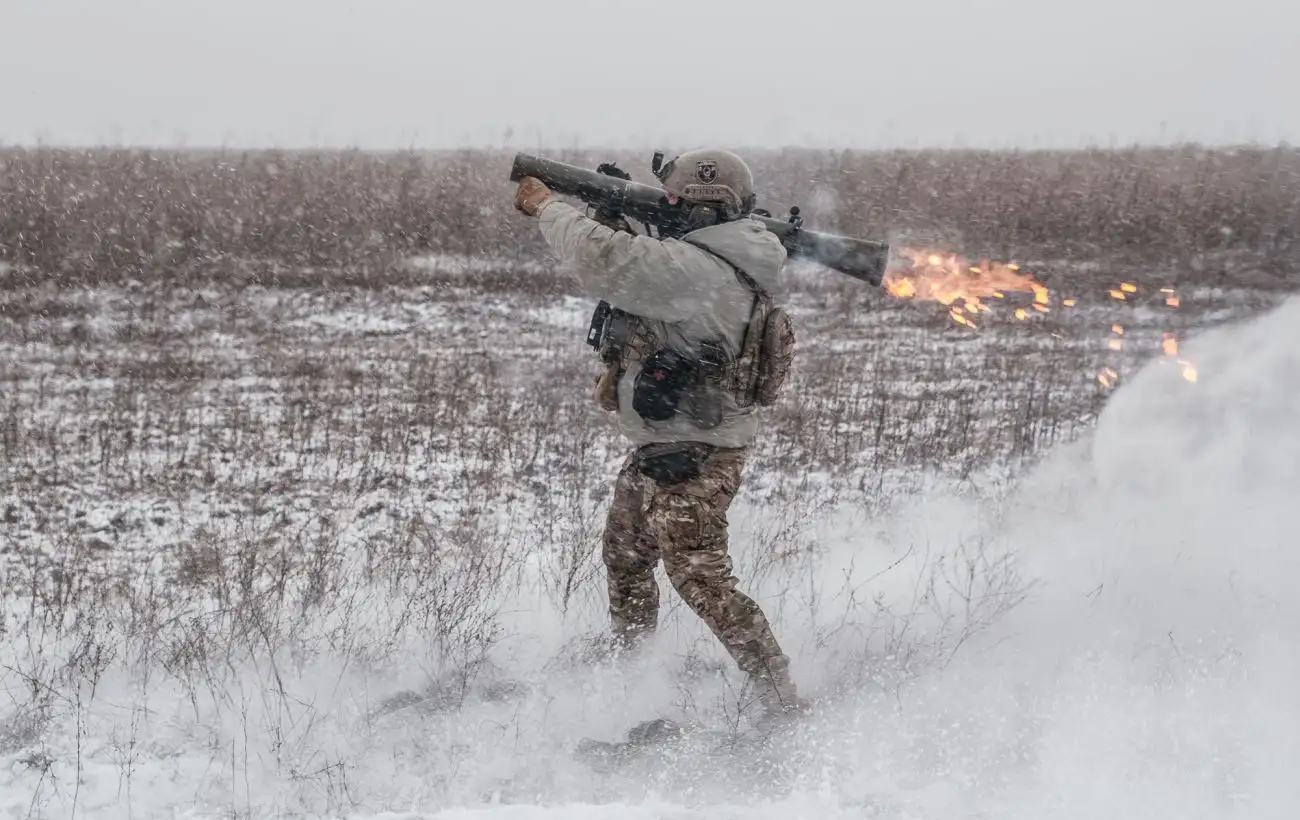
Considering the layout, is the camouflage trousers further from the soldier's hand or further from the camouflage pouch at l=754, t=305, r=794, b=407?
the soldier's hand

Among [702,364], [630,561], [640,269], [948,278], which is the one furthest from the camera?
[948,278]

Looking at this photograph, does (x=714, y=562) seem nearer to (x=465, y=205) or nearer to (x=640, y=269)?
(x=640, y=269)

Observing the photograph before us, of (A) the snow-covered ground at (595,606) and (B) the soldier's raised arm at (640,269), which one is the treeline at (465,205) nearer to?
(A) the snow-covered ground at (595,606)

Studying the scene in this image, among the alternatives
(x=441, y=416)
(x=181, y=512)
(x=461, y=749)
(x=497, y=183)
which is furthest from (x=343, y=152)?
(x=461, y=749)

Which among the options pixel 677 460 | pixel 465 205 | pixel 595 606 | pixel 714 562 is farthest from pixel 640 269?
pixel 465 205

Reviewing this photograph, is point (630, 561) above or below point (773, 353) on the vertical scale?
below

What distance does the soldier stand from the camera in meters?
3.12

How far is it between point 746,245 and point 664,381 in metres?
0.49

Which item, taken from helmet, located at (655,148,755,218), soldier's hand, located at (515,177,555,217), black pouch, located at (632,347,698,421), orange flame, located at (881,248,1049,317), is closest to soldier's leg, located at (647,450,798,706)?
black pouch, located at (632,347,698,421)

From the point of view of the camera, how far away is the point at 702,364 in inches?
127

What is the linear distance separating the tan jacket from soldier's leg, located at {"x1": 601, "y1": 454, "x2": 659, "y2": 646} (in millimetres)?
405

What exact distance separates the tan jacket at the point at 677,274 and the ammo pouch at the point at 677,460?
0.03 m

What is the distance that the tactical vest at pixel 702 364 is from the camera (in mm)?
3230

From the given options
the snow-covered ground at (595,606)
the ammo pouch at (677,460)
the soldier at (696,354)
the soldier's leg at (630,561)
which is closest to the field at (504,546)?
the snow-covered ground at (595,606)
